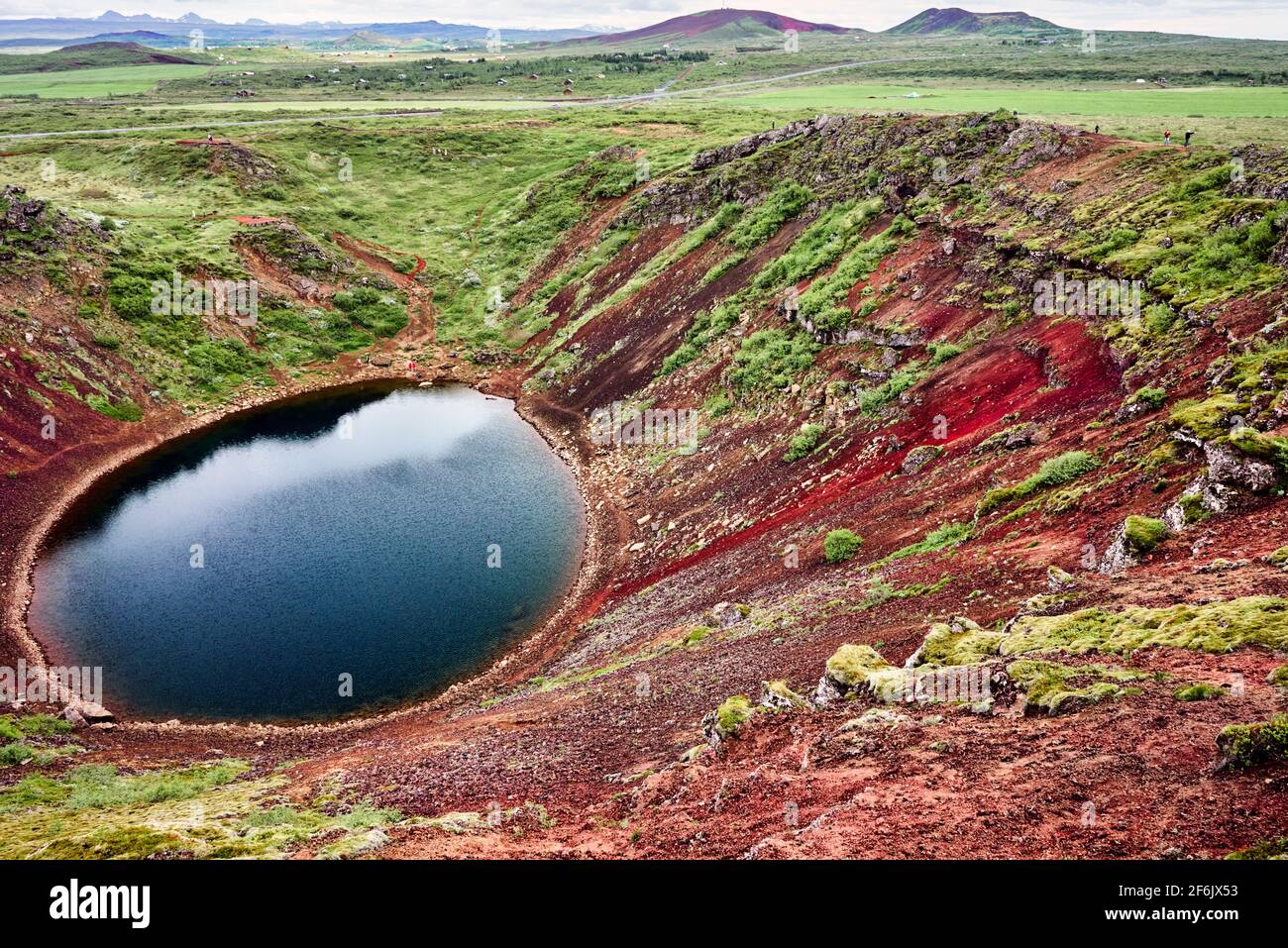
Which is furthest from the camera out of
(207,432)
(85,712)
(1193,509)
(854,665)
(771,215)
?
(771,215)

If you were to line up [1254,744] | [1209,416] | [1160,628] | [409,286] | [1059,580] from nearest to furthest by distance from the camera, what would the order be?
[1254,744] → [1160,628] → [1059,580] → [1209,416] → [409,286]

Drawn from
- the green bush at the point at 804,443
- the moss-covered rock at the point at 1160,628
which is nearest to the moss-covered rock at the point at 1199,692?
the moss-covered rock at the point at 1160,628

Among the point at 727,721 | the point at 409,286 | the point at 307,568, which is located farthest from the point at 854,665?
the point at 409,286

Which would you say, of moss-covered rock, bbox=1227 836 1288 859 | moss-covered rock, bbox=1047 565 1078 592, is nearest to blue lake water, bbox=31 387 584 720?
moss-covered rock, bbox=1047 565 1078 592

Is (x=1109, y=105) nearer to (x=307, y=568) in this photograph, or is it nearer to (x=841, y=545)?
(x=841, y=545)

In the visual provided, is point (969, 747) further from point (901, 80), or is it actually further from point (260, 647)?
point (901, 80)

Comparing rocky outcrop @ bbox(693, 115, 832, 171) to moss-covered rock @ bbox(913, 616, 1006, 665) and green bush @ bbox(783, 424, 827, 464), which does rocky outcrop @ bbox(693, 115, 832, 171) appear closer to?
green bush @ bbox(783, 424, 827, 464)

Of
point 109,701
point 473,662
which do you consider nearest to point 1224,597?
point 473,662
